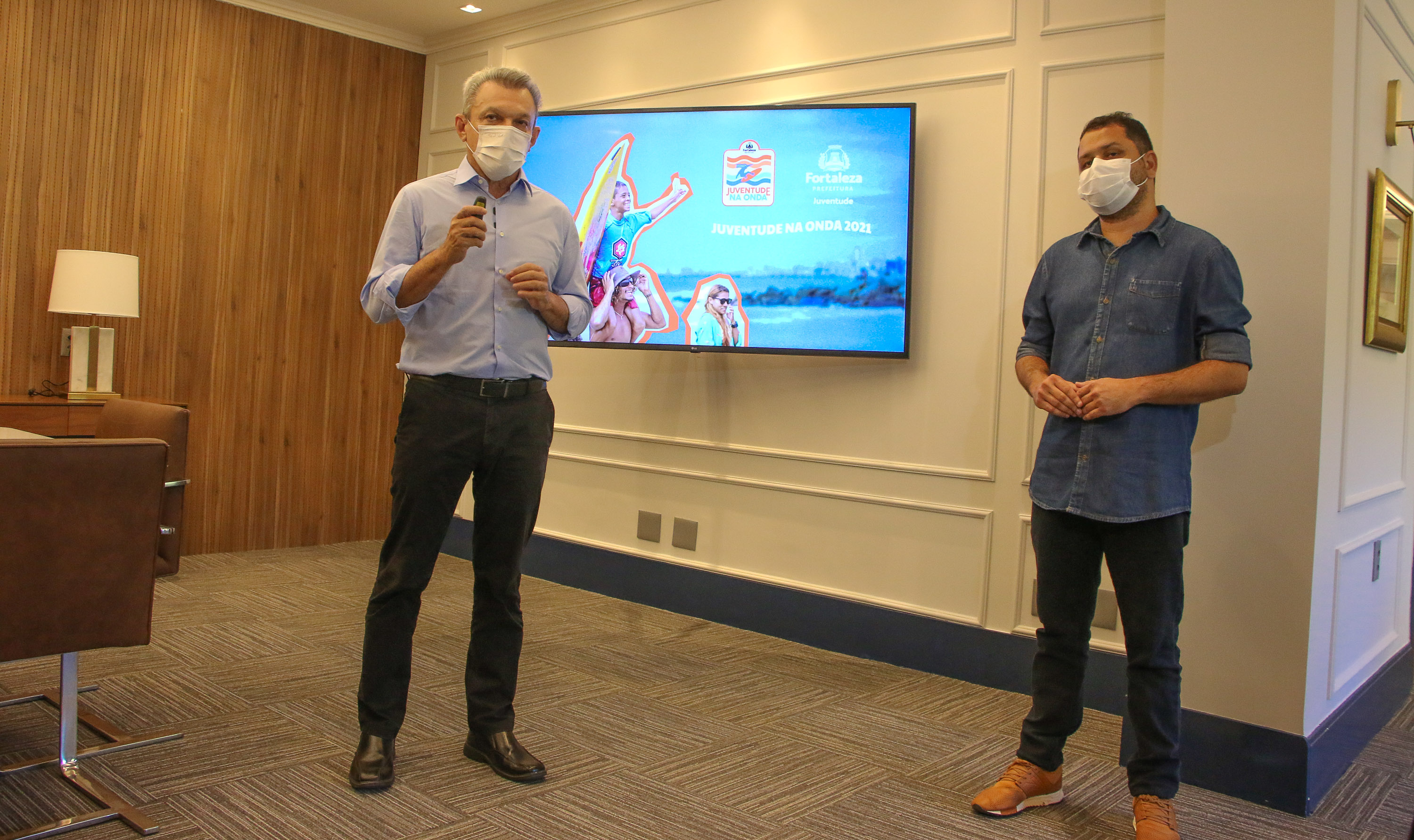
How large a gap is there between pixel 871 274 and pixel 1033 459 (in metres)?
0.84

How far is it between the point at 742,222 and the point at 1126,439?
A: 6.28 feet

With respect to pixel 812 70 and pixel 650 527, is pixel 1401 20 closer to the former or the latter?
pixel 812 70

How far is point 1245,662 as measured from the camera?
2.51 meters

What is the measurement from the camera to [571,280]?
2475 millimetres

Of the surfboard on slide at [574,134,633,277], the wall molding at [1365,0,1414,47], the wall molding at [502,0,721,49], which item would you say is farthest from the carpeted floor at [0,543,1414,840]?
the wall molding at [502,0,721,49]

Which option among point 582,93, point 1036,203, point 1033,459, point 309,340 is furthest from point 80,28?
point 1033,459

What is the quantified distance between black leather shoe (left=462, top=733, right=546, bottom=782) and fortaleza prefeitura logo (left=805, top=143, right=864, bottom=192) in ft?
7.09

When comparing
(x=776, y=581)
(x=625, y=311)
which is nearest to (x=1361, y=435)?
(x=776, y=581)

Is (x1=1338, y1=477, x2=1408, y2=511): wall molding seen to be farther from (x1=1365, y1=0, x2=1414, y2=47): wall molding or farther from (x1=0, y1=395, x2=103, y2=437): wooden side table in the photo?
(x1=0, y1=395, x2=103, y2=437): wooden side table

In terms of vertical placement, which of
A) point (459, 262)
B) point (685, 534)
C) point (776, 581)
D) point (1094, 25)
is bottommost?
point (776, 581)

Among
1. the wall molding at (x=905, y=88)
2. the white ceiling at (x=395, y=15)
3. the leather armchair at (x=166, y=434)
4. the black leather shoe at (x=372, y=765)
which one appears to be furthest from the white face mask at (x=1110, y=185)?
the white ceiling at (x=395, y=15)

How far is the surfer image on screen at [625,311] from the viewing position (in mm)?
3947

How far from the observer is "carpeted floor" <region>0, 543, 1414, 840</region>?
2197mm

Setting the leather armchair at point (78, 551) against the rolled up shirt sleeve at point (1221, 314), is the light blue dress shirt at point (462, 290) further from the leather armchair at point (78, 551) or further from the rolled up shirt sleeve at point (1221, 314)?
the rolled up shirt sleeve at point (1221, 314)
